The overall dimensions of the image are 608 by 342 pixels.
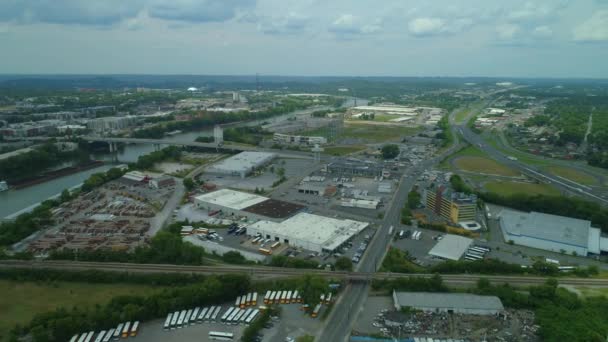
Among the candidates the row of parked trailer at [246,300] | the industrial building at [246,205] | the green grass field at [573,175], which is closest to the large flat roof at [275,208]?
the industrial building at [246,205]

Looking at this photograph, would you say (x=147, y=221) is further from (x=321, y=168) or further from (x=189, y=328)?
(x=321, y=168)

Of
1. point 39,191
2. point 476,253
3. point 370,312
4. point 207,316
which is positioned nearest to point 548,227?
point 476,253

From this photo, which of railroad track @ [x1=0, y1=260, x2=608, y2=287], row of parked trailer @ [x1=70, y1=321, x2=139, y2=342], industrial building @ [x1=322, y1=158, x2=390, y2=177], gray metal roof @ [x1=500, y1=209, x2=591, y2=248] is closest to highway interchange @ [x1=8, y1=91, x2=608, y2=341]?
railroad track @ [x1=0, y1=260, x2=608, y2=287]

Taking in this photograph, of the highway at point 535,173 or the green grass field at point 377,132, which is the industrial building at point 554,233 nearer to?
the highway at point 535,173

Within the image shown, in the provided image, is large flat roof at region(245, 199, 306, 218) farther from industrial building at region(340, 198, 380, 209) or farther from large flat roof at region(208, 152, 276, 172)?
large flat roof at region(208, 152, 276, 172)

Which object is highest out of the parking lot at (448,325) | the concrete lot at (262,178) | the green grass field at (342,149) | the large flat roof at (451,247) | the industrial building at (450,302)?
the green grass field at (342,149)

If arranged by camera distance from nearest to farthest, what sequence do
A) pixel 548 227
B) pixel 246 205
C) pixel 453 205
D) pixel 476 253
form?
pixel 476 253 < pixel 548 227 < pixel 453 205 < pixel 246 205

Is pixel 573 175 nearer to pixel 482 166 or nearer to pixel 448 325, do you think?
pixel 482 166
